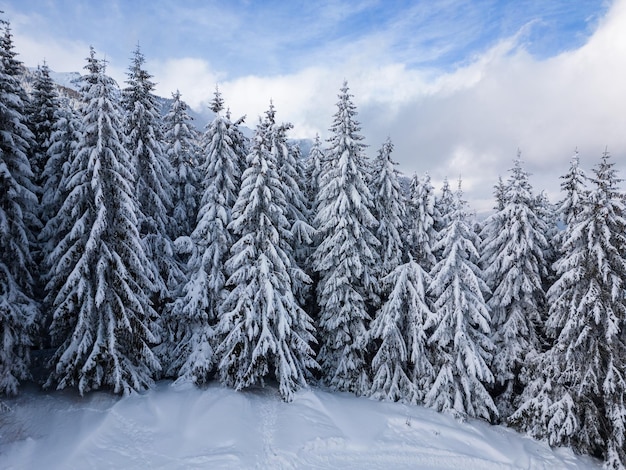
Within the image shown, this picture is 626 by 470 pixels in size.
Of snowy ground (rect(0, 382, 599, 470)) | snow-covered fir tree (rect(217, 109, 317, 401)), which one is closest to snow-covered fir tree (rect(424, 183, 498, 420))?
snowy ground (rect(0, 382, 599, 470))

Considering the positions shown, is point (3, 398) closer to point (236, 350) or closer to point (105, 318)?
point (105, 318)

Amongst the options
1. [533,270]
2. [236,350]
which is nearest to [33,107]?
[236,350]

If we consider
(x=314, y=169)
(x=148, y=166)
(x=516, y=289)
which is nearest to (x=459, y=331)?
(x=516, y=289)

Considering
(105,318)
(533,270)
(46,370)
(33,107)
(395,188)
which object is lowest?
(46,370)

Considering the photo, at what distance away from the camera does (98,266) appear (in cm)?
1478

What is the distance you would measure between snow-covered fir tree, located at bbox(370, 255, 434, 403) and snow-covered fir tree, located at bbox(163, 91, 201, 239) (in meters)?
12.9

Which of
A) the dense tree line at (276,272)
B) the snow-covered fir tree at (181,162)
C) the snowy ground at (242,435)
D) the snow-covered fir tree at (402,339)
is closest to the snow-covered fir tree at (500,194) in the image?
the dense tree line at (276,272)

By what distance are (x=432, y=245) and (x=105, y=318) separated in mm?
17658

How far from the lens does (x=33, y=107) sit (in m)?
20.2

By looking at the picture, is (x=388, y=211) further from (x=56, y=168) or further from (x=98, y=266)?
(x=56, y=168)

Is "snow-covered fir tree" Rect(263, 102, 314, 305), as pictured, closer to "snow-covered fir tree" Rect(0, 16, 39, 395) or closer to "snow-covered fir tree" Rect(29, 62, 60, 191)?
"snow-covered fir tree" Rect(0, 16, 39, 395)

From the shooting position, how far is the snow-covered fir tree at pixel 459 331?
18562 mm

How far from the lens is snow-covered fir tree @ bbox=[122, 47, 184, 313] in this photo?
18766mm

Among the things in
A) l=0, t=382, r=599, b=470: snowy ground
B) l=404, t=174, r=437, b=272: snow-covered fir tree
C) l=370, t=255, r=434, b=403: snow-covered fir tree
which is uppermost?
l=404, t=174, r=437, b=272: snow-covered fir tree
